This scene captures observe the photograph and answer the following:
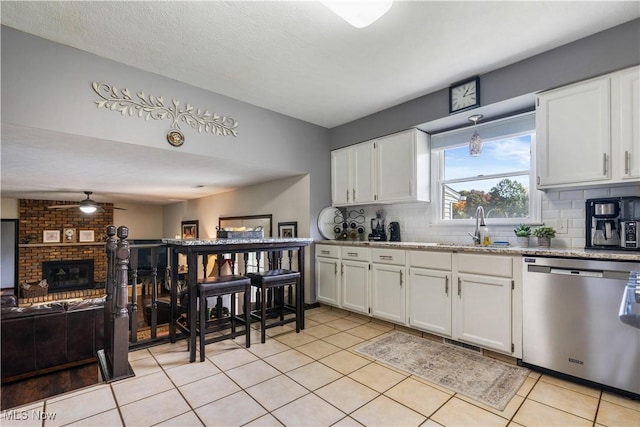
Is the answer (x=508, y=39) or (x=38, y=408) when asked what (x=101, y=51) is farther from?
(x=508, y=39)

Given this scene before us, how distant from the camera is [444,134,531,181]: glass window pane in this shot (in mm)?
3100

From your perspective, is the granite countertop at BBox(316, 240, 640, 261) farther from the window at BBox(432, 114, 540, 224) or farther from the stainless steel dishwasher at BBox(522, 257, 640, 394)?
the window at BBox(432, 114, 540, 224)

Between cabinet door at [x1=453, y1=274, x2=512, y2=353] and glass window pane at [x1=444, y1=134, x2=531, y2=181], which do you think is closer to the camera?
cabinet door at [x1=453, y1=274, x2=512, y2=353]

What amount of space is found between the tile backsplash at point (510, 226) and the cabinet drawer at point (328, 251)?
0.68m

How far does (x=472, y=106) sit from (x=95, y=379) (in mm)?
4026

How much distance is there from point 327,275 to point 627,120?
10.6ft

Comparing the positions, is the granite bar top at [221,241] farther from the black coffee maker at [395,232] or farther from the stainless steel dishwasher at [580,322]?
the stainless steel dishwasher at [580,322]

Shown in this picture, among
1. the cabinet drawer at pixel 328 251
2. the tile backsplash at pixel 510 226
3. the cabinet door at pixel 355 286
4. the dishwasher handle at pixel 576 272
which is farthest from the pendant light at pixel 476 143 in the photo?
the cabinet drawer at pixel 328 251

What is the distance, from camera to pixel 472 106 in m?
2.98

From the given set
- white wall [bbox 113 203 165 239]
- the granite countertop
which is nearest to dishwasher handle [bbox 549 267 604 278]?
the granite countertop

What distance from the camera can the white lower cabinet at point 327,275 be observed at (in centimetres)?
396

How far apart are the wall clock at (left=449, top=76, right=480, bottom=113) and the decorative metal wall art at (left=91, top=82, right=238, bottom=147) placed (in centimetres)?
236

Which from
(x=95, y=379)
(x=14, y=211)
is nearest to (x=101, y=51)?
(x=95, y=379)

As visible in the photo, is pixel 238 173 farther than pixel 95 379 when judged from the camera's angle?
Yes
